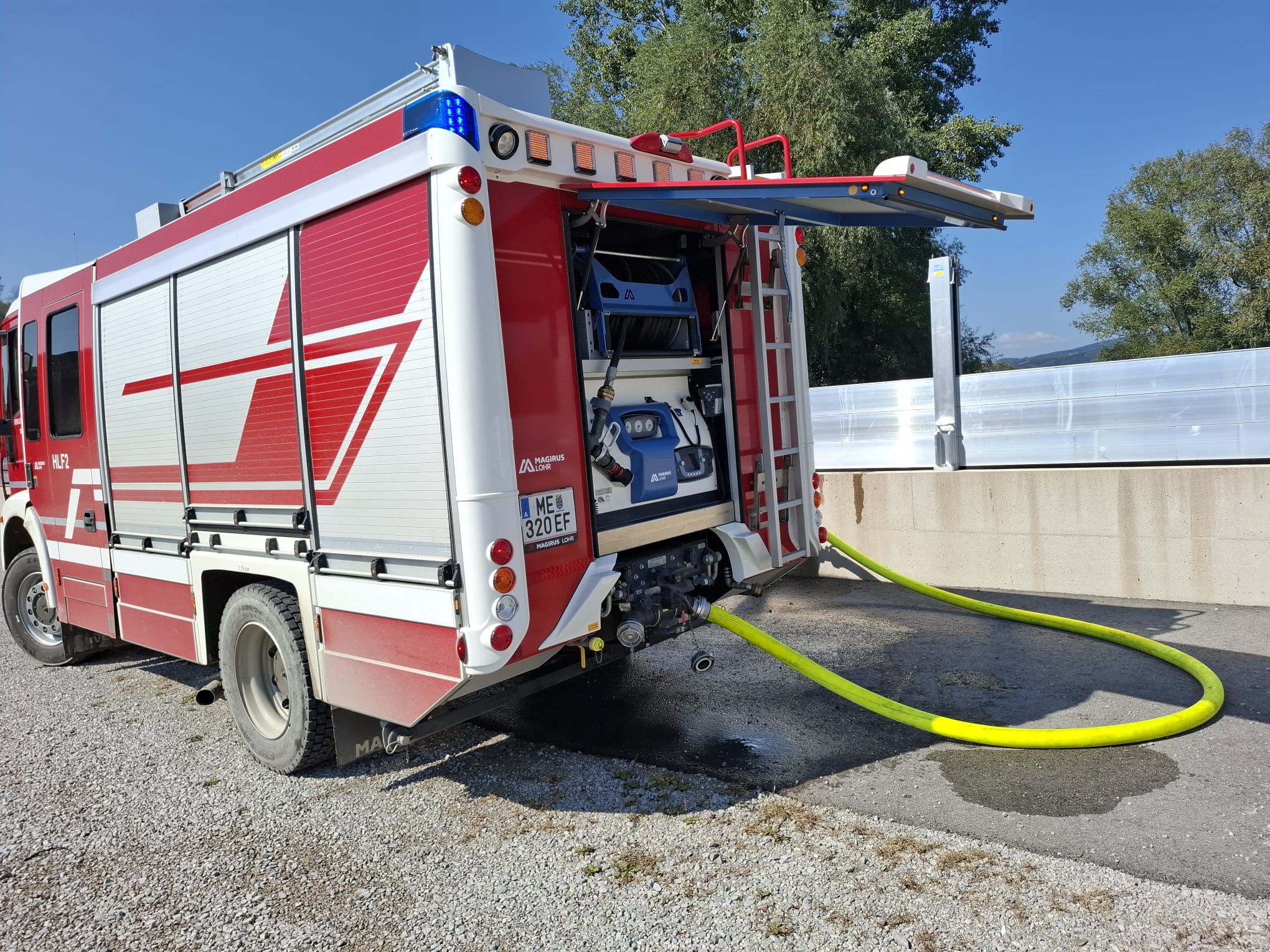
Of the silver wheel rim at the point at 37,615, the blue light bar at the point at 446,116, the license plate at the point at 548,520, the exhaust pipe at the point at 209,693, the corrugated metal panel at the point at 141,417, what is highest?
the blue light bar at the point at 446,116

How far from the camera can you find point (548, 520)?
3830mm

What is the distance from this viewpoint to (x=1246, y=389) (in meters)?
7.00

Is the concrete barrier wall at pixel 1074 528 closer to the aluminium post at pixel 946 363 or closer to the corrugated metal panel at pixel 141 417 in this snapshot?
the aluminium post at pixel 946 363

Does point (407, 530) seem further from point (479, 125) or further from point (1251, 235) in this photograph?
point (1251, 235)

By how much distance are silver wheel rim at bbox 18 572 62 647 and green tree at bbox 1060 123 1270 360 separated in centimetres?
3522

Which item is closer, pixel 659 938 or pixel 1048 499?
pixel 659 938

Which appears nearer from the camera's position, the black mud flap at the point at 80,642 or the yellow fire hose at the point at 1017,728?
the yellow fire hose at the point at 1017,728

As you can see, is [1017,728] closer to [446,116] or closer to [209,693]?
[446,116]

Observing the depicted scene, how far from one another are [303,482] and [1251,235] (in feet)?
135

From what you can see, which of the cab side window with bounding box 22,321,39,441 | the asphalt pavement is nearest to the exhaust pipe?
the asphalt pavement

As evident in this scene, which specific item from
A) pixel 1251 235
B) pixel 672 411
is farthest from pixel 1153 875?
pixel 1251 235

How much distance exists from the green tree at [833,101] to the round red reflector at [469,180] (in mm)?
16511

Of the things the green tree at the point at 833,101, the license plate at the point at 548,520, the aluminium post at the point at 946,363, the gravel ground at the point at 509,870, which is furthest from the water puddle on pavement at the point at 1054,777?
the green tree at the point at 833,101

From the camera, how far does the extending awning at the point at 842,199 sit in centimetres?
368
